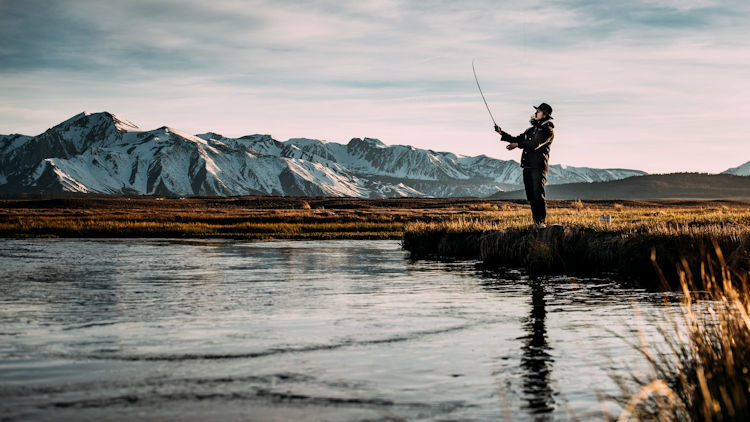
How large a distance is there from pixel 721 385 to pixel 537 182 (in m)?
18.1

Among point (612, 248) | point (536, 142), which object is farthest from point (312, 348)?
point (612, 248)

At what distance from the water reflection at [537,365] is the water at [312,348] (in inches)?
1.2

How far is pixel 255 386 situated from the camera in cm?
882

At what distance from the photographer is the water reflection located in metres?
8.17

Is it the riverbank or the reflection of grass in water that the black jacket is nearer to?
the riverbank

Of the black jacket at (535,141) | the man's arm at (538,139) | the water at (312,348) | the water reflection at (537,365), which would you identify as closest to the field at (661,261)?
the water reflection at (537,365)

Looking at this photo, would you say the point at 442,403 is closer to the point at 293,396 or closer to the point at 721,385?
the point at 293,396

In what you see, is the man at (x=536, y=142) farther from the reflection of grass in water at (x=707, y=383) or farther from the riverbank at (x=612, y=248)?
the reflection of grass in water at (x=707, y=383)

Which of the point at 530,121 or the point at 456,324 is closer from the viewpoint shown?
the point at 456,324

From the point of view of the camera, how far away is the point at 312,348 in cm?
1122

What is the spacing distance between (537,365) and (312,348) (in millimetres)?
3306

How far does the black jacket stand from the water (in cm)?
436

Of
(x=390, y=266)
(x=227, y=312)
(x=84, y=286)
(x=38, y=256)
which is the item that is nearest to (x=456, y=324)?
(x=227, y=312)

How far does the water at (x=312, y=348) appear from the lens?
8.05 metres
